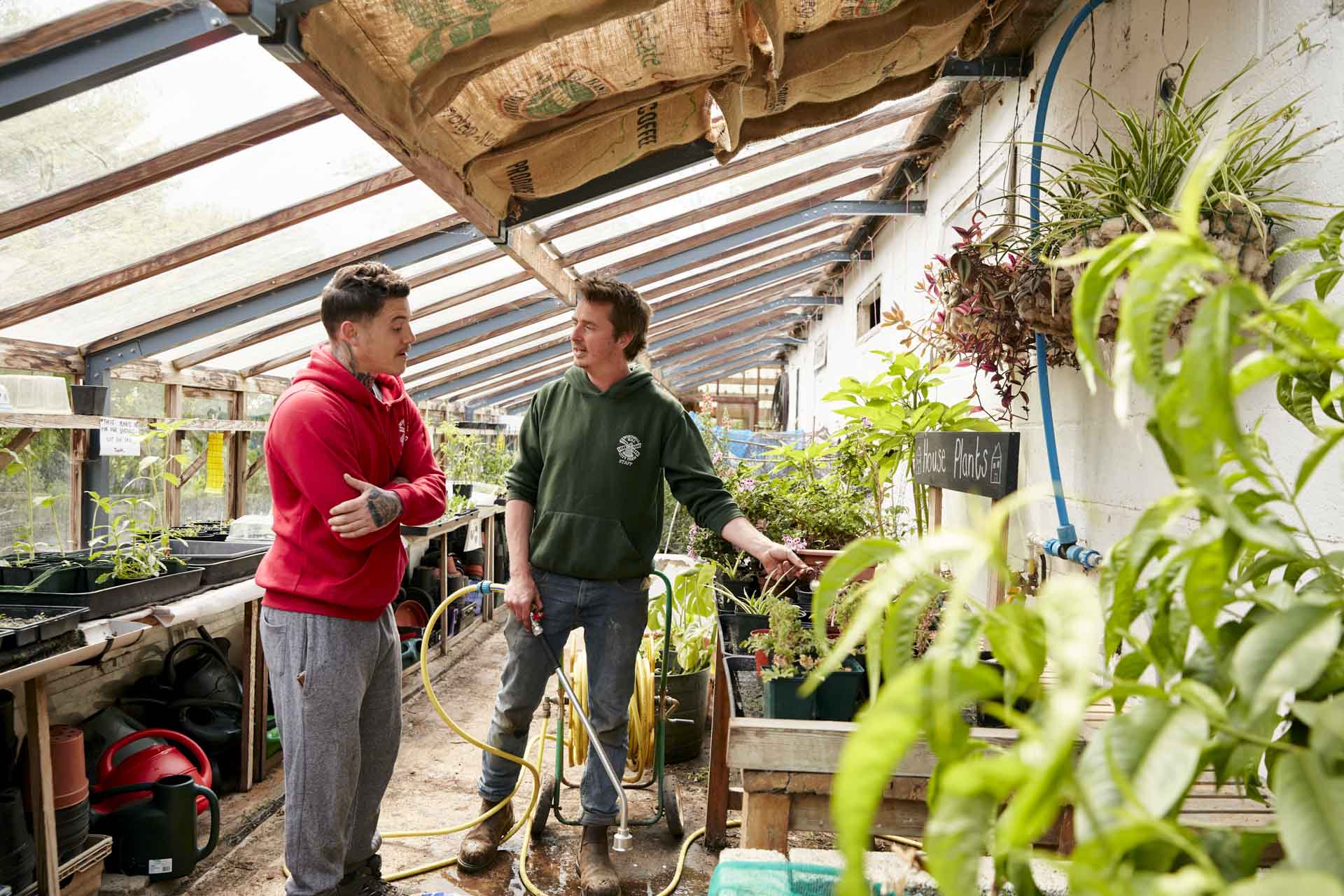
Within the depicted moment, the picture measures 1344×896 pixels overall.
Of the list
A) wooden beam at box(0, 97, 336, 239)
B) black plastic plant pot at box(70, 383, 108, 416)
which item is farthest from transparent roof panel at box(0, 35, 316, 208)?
black plastic plant pot at box(70, 383, 108, 416)

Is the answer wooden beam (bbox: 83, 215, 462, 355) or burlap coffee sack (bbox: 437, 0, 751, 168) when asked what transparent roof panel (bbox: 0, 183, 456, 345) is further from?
burlap coffee sack (bbox: 437, 0, 751, 168)

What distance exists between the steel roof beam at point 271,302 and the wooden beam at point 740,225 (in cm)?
114

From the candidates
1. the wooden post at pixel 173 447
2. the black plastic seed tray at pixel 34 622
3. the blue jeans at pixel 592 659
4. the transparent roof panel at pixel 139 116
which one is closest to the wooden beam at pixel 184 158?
the transparent roof panel at pixel 139 116

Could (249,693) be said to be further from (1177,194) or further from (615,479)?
(1177,194)

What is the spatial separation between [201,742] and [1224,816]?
3.27m

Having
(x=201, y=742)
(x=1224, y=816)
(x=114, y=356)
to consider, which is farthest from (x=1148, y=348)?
(x=114, y=356)

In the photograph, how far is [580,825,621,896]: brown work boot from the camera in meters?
2.48

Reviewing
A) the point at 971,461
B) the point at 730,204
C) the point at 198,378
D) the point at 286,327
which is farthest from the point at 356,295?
the point at 730,204

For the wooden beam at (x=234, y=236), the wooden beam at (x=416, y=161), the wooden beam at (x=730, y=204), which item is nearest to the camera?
the wooden beam at (x=416, y=161)

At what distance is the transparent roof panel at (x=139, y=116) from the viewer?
2150mm

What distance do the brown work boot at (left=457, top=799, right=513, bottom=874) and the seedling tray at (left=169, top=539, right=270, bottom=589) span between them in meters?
1.28

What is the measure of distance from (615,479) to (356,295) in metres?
0.89

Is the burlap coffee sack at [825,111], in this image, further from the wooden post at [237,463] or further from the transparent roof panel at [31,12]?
the wooden post at [237,463]

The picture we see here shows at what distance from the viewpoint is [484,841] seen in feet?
8.87
